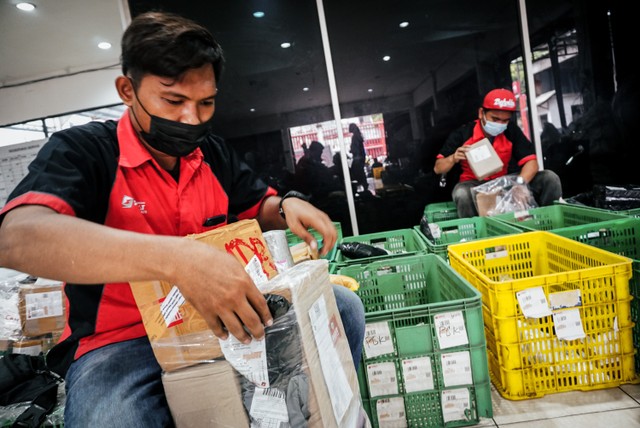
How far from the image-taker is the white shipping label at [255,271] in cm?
88

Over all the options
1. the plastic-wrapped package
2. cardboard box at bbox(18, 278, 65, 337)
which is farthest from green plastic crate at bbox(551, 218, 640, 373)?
cardboard box at bbox(18, 278, 65, 337)

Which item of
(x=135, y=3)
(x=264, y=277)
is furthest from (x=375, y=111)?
(x=264, y=277)

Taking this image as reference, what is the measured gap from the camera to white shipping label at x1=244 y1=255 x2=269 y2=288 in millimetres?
875

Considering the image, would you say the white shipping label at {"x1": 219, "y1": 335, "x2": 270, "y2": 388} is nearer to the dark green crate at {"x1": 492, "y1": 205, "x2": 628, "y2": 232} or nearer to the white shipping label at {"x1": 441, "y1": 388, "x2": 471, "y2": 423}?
Result: the white shipping label at {"x1": 441, "y1": 388, "x2": 471, "y2": 423}

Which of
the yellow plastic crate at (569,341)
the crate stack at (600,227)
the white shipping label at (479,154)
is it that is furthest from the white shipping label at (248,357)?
the white shipping label at (479,154)

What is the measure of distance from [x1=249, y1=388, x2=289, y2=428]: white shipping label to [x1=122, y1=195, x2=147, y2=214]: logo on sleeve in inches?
21.5

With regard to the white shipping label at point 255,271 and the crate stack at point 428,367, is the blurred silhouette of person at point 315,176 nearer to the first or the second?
the crate stack at point 428,367

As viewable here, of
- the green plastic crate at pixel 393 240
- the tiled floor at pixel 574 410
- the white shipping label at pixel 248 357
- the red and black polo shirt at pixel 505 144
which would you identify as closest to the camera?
the white shipping label at pixel 248 357

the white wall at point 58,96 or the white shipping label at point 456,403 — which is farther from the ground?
the white wall at point 58,96

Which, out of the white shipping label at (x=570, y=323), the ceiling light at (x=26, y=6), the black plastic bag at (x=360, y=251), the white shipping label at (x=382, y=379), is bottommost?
the white shipping label at (x=382, y=379)

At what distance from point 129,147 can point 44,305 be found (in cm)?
131

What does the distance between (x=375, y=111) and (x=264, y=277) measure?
3.00 metres

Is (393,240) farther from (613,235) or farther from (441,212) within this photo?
(613,235)

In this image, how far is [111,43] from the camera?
404cm
